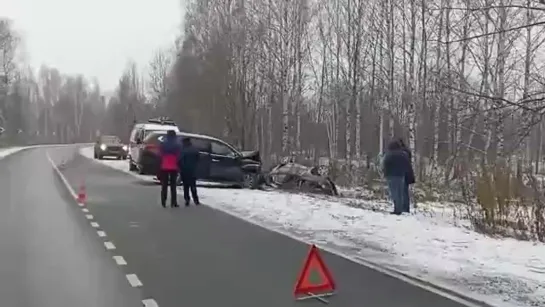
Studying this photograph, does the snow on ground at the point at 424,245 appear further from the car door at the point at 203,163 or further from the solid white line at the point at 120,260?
the car door at the point at 203,163

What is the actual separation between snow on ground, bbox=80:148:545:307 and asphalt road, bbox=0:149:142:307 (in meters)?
3.78

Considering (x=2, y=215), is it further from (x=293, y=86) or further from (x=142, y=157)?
(x=293, y=86)

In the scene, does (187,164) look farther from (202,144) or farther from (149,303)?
(149,303)

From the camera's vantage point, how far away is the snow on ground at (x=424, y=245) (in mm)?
9252

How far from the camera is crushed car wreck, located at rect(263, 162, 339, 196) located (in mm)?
25688

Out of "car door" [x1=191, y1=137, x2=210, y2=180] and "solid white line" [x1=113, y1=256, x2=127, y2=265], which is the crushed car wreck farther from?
"solid white line" [x1=113, y1=256, x2=127, y2=265]

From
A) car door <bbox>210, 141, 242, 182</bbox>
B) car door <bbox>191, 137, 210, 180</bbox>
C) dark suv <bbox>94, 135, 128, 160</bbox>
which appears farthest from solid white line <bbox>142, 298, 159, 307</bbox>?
dark suv <bbox>94, 135, 128, 160</bbox>

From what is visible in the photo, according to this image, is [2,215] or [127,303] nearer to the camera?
[127,303]

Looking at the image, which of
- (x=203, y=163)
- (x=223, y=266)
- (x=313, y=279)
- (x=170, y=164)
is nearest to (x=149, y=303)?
(x=313, y=279)

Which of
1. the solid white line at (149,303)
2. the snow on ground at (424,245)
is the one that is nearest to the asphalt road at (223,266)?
the solid white line at (149,303)

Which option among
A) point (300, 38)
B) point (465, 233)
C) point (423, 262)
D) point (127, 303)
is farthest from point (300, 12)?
point (127, 303)

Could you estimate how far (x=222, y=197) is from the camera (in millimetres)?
21672

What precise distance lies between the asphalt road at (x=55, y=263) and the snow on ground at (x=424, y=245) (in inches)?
149

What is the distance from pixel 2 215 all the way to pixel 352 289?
1037cm
